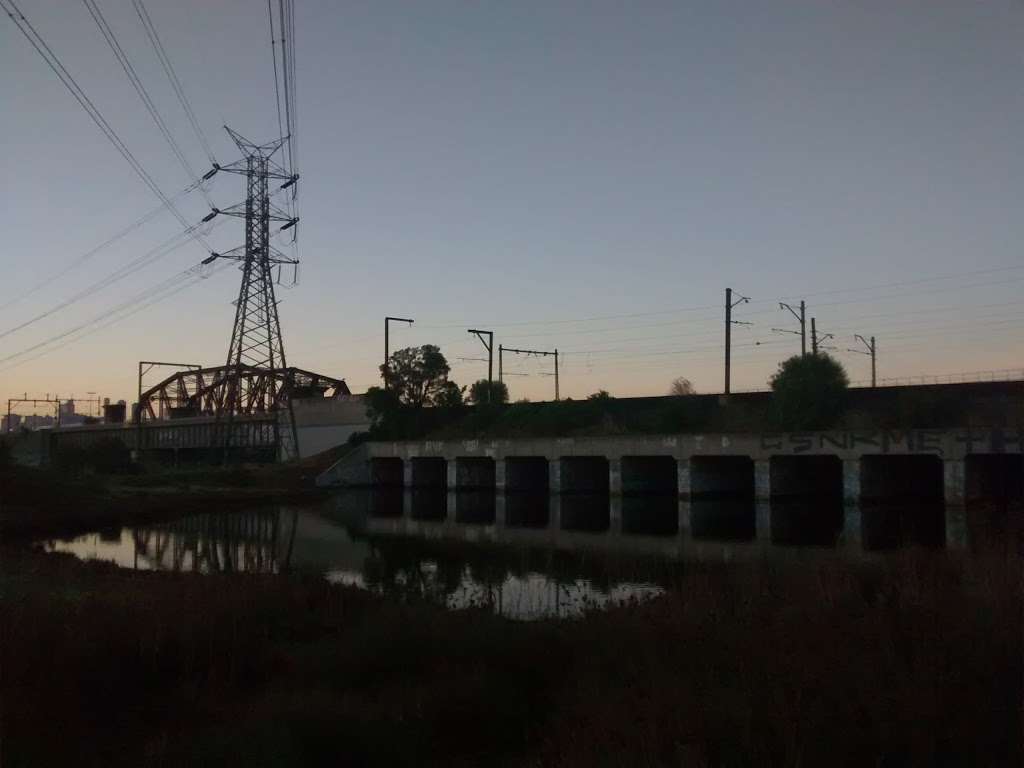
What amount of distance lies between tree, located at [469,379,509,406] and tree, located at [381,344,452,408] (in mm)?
2330

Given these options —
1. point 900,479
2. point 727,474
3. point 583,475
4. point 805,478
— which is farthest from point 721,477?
point 583,475

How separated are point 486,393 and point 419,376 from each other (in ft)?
20.6

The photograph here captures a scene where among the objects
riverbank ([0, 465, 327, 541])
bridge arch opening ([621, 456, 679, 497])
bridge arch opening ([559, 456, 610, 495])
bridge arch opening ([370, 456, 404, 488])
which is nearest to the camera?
riverbank ([0, 465, 327, 541])

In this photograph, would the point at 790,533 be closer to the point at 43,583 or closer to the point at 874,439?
the point at 874,439

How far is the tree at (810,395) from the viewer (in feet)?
166

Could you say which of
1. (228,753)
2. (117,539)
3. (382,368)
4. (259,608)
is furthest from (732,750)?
(382,368)

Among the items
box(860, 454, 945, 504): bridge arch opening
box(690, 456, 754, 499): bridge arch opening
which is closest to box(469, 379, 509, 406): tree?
box(690, 456, 754, 499): bridge arch opening

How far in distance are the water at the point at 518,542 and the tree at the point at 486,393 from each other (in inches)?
900

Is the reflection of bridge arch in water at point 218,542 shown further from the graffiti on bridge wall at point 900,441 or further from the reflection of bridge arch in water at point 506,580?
the graffiti on bridge wall at point 900,441

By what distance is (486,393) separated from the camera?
7881 cm

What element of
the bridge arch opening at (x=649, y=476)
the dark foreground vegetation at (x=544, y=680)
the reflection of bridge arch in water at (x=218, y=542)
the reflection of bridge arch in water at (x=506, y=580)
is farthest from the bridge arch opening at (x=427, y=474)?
the dark foreground vegetation at (x=544, y=680)

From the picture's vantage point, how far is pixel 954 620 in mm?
7910

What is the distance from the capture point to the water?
717 inches

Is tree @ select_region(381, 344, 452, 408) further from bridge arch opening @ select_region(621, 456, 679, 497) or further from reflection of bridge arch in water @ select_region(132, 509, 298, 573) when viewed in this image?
reflection of bridge arch in water @ select_region(132, 509, 298, 573)
